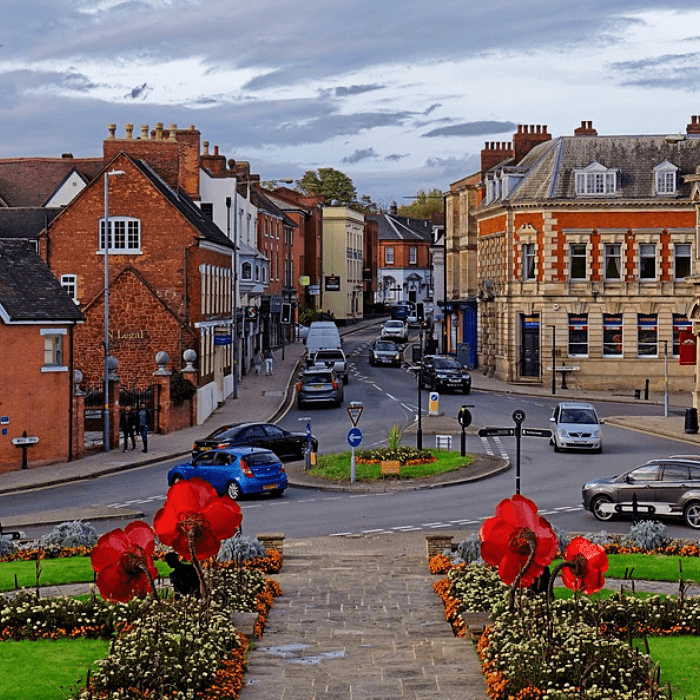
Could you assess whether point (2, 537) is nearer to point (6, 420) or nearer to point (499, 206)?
point (6, 420)

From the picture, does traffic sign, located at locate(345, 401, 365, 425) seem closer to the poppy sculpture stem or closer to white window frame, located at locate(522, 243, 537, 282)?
the poppy sculpture stem

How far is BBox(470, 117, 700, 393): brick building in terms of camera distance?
2667 inches

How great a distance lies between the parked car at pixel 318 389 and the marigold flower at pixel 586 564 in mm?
41706

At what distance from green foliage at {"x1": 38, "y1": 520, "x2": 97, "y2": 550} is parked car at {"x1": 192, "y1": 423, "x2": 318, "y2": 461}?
12990 millimetres

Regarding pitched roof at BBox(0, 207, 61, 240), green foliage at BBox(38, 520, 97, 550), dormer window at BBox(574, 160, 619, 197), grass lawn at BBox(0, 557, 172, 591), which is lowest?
grass lawn at BBox(0, 557, 172, 591)

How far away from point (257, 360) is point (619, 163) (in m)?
26.8

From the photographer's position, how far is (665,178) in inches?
2670

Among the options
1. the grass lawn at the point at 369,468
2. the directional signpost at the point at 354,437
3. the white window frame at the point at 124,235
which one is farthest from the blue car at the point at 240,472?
the white window frame at the point at 124,235

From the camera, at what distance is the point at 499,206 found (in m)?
70.9

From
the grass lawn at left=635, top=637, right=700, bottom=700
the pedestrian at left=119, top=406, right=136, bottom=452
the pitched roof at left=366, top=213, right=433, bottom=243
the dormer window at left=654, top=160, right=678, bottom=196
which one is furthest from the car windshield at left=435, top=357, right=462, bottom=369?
the pitched roof at left=366, top=213, right=433, bottom=243

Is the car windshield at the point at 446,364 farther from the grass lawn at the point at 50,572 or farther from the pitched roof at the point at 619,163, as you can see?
the grass lawn at the point at 50,572

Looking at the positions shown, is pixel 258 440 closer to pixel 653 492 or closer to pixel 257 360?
pixel 653 492

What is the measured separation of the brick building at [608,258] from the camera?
67750mm

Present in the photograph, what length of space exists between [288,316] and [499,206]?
21.9m
